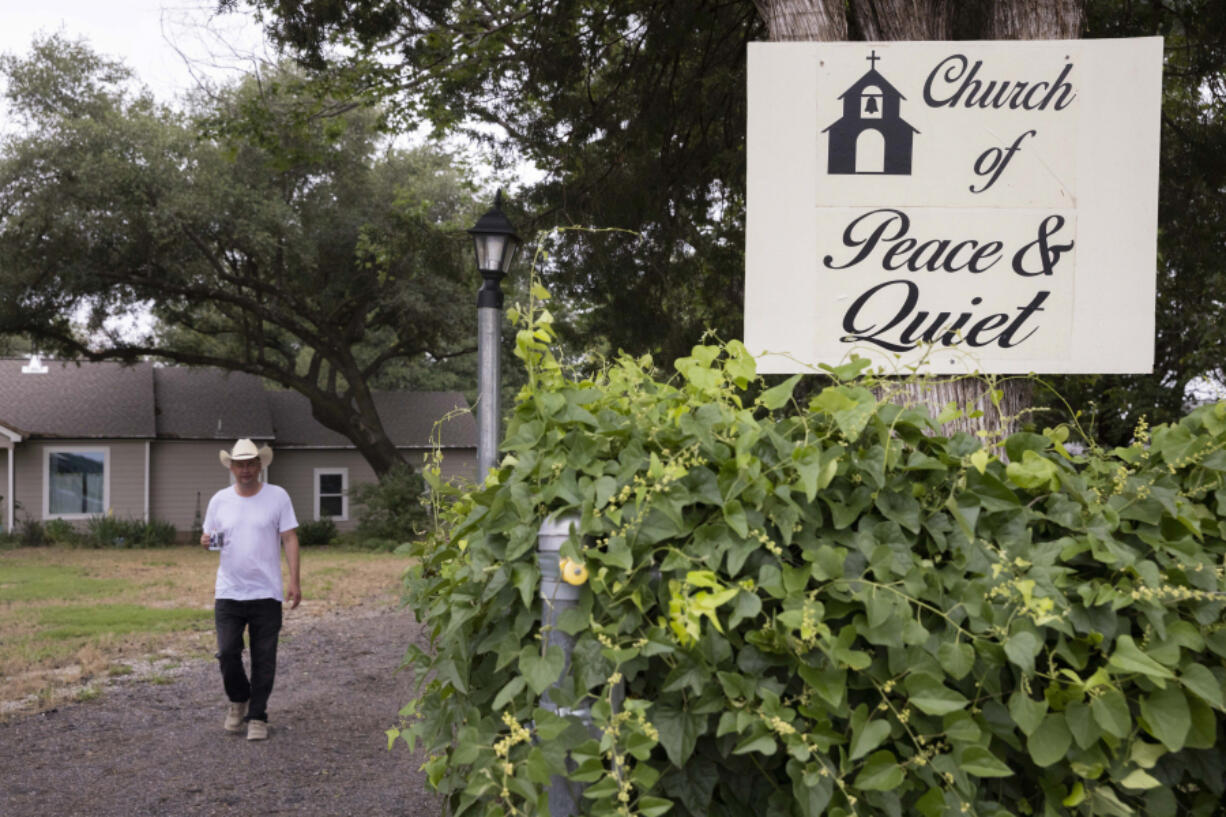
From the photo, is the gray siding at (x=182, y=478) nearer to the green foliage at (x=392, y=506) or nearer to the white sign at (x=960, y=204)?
the green foliage at (x=392, y=506)

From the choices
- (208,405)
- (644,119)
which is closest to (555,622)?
(644,119)

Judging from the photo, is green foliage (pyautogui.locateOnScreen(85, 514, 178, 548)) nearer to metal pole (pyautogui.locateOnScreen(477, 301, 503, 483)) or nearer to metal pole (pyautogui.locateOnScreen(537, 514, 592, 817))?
metal pole (pyautogui.locateOnScreen(477, 301, 503, 483))

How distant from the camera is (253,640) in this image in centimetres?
585

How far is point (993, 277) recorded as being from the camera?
2.70m

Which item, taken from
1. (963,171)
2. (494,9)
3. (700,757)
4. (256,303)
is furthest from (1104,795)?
(256,303)

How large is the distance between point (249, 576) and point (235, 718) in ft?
3.51

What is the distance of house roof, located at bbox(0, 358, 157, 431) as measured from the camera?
2498 cm

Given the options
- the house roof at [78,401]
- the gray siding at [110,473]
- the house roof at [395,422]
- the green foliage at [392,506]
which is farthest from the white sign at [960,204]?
the gray siding at [110,473]

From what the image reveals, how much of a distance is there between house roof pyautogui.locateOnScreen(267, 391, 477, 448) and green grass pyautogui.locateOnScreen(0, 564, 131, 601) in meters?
10.6

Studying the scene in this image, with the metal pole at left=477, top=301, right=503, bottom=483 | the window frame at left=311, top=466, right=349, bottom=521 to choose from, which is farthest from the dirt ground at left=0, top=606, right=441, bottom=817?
the window frame at left=311, top=466, right=349, bottom=521

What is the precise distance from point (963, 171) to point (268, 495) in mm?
4811

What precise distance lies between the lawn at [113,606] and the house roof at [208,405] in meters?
5.61

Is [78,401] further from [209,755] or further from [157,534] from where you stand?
[209,755]

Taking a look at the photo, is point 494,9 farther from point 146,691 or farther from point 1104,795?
point 1104,795
